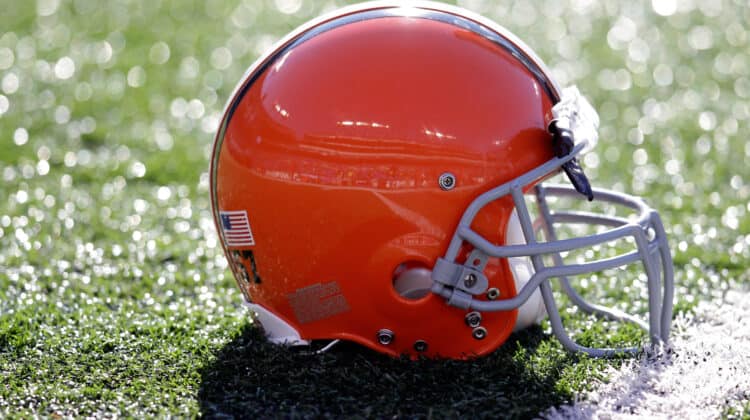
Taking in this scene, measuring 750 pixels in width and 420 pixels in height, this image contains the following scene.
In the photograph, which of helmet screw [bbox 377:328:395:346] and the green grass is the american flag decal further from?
helmet screw [bbox 377:328:395:346]

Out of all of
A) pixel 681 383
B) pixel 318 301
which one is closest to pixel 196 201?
pixel 318 301

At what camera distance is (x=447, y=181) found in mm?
3045

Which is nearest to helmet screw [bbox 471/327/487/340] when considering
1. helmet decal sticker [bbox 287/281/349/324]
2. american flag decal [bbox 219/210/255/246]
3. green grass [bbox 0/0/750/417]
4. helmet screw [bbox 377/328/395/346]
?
green grass [bbox 0/0/750/417]

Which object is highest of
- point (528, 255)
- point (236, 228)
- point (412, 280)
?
point (528, 255)

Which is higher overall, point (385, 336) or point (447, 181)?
point (447, 181)

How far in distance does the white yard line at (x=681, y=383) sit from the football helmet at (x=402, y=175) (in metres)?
0.24

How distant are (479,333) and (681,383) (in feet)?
2.03

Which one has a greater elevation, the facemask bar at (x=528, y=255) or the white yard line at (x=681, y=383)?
the facemask bar at (x=528, y=255)

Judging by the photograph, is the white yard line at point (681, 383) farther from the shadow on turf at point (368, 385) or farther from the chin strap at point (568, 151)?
the chin strap at point (568, 151)

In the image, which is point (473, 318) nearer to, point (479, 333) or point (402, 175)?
point (479, 333)

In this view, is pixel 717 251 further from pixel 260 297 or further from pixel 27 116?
pixel 27 116

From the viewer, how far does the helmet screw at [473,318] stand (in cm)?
320

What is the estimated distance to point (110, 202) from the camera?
5.03 meters

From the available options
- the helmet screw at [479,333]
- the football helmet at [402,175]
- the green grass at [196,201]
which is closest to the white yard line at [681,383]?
the green grass at [196,201]
